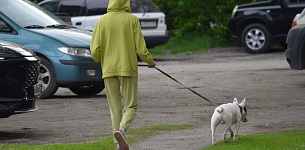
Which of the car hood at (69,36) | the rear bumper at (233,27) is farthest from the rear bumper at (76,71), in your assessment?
the rear bumper at (233,27)

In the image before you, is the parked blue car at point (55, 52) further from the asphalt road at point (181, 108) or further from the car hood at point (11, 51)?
the car hood at point (11, 51)

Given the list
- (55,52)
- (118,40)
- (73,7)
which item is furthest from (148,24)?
(118,40)

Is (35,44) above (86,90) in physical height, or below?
above

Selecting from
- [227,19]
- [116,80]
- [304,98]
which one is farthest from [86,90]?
[227,19]

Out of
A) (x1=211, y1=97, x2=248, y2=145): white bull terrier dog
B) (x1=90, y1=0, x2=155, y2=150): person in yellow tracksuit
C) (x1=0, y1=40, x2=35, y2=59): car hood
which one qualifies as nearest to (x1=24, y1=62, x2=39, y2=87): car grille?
(x1=0, y1=40, x2=35, y2=59): car hood

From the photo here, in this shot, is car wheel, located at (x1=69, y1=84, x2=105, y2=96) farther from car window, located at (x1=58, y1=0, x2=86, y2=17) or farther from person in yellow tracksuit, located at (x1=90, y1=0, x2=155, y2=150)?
car window, located at (x1=58, y1=0, x2=86, y2=17)

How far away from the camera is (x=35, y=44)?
448 inches

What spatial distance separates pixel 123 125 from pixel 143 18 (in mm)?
13562

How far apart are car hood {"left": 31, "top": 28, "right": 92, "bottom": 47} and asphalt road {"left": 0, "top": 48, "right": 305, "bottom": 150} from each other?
962 mm

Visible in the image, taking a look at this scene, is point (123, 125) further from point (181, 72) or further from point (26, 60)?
point (181, 72)

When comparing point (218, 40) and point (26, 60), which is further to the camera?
point (218, 40)

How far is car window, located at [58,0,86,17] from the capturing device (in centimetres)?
2012

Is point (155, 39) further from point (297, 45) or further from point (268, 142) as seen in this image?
point (268, 142)

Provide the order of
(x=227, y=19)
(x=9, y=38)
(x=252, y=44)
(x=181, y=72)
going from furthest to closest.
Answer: (x=227, y=19), (x=252, y=44), (x=181, y=72), (x=9, y=38)
